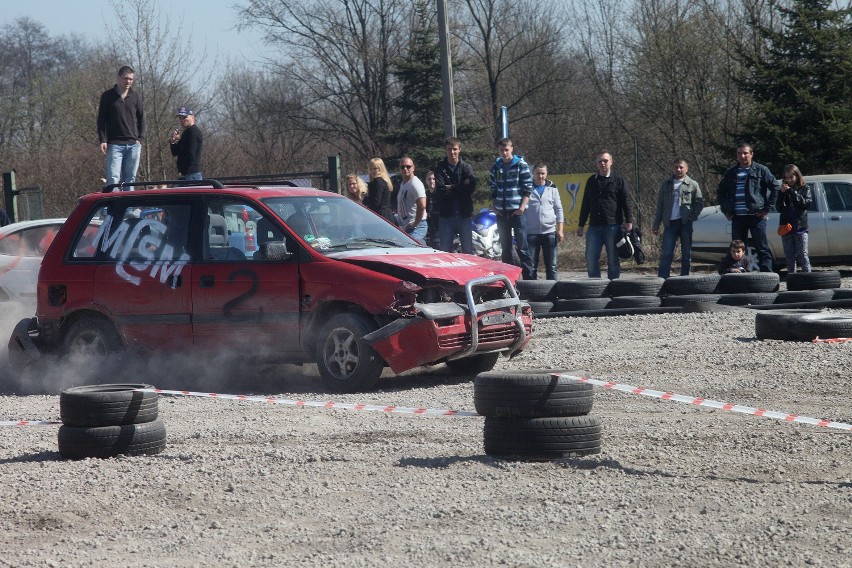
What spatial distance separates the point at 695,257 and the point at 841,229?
8.41ft

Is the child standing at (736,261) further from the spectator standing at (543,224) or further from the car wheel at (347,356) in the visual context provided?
the car wheel at (347,356)

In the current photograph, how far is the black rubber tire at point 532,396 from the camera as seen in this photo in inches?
243

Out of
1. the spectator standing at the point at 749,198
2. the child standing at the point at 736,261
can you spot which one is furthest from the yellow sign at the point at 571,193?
the spectator standing at the point at 749,198

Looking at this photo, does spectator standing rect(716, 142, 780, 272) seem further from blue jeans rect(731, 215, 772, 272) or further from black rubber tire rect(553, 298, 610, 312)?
black rubber tire rect(553, 298, 610, 312)

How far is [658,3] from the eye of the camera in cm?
3762

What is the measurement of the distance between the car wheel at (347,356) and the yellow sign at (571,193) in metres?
18.5

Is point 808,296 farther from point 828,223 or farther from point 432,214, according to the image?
point 828,223

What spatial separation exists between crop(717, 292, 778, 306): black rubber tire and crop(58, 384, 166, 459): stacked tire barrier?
28.5ft

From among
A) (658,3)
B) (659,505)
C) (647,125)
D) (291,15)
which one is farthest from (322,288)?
(291,15)

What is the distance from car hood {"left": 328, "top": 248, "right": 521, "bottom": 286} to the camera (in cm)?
903

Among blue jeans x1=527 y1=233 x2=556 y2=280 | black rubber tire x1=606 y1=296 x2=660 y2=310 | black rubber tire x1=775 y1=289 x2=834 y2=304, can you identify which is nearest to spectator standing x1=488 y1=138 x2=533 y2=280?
blue jeans x1=527 y1=233 x2=556 y2=280

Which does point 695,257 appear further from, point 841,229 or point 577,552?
point 577,552

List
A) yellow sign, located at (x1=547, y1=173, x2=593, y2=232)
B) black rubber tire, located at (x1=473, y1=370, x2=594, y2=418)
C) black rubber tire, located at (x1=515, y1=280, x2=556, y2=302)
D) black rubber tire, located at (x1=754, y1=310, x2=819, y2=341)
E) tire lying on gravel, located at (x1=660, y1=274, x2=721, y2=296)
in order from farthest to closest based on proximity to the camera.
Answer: yellow sign, located at (x1=547, y1=173, x2=593, y2=232) < tire lying on gravel, located at (x1=660, y1=274, x2=721, y2=296) < black rubber tire, located at (x1=515, y1=280, x2=556, y2=302) < black rubber tire, located at (x1=754, y1=310, x2=819, y2=341) < black rubber tire, located at (x1=473, y1=370, x2=594, y2=418)

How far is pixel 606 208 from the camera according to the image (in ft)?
50.1
